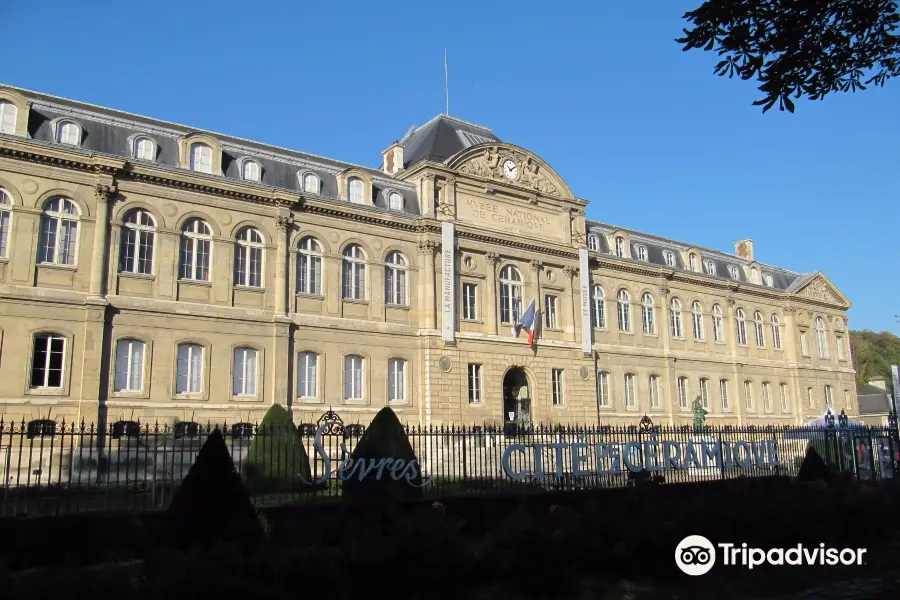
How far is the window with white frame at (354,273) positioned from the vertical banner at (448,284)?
3491mm

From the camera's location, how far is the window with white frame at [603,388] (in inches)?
1526

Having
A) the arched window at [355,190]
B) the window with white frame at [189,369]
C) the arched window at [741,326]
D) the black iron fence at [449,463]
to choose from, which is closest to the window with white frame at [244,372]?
the window with white frame at [189,369]

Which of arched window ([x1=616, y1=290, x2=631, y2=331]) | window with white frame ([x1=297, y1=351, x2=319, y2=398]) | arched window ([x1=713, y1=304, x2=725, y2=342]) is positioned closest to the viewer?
window with white frame ([x1=297, y1=351, x2=319, y2=398])

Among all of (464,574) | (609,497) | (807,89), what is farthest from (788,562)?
(807,89)

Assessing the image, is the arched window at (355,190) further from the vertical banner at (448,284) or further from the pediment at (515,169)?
the pediment at (515,169)

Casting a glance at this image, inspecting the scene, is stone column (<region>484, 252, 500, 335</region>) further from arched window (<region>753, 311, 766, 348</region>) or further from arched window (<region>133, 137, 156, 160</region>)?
arched window (<region>753, 311, 766, 348</region>)

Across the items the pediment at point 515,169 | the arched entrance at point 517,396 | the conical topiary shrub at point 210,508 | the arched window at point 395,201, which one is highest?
the pediment at point 515,169

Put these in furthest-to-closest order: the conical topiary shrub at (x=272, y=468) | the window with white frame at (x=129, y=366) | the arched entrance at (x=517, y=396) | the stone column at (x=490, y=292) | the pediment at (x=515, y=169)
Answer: the arched entrance at (x=517, y=396)
the pediment at (x=515, y=169)
the stone column at (x=490, y=292)
the window with white frame at (x=129, y=366)
the conical topiary shrub at (x=272, y=468)

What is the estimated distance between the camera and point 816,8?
35.0 feet

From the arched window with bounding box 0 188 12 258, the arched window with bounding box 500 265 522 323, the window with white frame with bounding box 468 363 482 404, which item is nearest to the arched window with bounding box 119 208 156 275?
the arched window with bounding box 0 188 12 258

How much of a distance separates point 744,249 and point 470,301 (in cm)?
2974

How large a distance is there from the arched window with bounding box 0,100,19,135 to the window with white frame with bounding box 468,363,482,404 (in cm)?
1959

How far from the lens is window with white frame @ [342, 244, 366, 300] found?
102 ft

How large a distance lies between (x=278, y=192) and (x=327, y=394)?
26.8 ft
